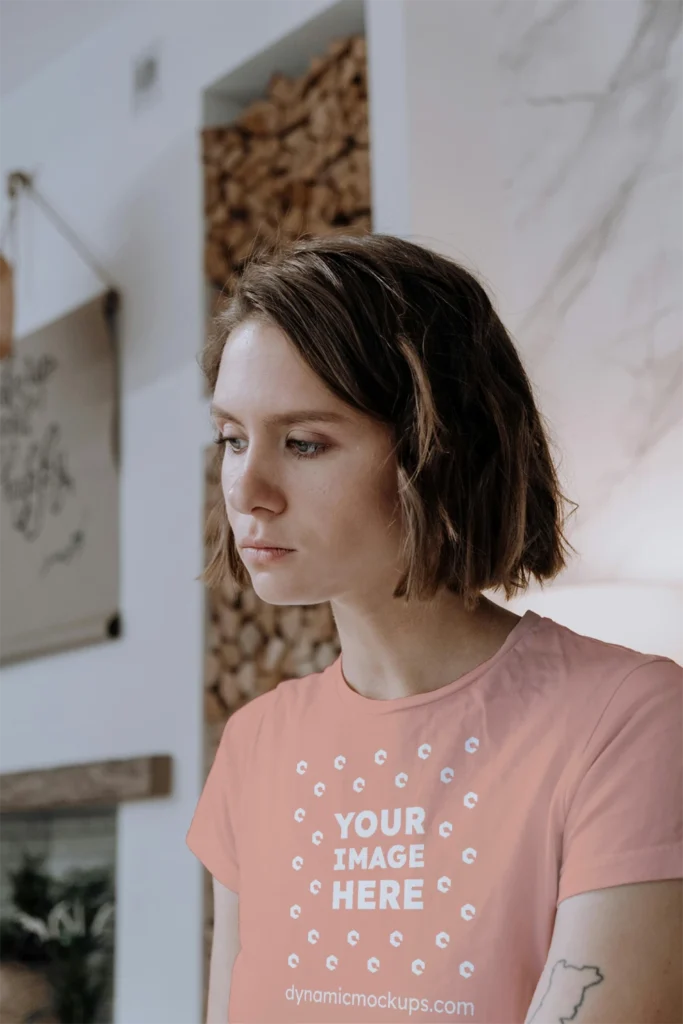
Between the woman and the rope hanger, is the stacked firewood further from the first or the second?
the woman

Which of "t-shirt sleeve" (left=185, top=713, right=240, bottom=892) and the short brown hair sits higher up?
the short brown hair

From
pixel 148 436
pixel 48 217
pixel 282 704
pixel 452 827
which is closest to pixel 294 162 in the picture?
pixel 148 436

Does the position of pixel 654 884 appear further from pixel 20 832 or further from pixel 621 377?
pixel 20 832

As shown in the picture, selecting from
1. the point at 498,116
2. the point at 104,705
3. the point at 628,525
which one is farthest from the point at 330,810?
the point at 104,705

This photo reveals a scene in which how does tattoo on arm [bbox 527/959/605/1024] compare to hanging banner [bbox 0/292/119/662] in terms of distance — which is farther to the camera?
hanging banner [bbox 0/292/119/662]

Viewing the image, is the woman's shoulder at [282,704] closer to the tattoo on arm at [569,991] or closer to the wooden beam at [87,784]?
the tattoo on arm at [569,991]

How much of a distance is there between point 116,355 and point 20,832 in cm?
127

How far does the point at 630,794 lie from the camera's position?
3.06ft

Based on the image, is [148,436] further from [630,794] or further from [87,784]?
[630,794]

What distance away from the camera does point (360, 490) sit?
1.04 meters

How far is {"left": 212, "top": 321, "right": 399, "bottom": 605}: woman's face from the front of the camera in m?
1.03

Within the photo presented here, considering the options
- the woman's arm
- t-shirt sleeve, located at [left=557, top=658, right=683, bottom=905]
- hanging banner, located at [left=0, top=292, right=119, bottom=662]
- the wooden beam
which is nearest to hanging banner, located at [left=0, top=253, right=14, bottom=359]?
hanging banner, located at [left=0, top=292, right=119, bottom=662]

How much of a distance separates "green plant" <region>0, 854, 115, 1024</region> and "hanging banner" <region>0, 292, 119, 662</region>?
57 centimetres

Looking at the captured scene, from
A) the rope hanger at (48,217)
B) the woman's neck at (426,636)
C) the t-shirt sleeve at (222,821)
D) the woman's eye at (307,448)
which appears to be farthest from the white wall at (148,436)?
the woman's eye at (307,448)
